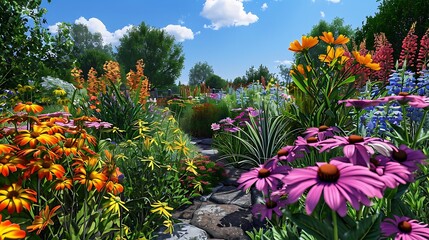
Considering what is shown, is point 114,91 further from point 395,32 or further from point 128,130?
point 395,32

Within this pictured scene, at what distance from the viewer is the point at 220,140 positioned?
5.50 m

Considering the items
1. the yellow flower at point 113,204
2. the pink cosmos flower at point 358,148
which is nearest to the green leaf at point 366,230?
the pink cosmos flower at point 358,148

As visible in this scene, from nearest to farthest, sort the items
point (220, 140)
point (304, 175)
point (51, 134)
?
point (304, 175) < point (51, 134) < point (220, 140)

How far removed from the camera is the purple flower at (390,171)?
2.76 ft

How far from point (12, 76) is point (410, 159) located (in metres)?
4.28

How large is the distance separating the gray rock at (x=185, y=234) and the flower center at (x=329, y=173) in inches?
75.7

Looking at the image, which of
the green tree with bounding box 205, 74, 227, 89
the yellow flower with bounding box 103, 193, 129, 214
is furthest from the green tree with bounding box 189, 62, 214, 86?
the yellow flower with bounding box 103, 193, 129, 214

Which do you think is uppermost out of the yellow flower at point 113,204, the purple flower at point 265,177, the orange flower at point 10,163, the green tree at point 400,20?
the green tree at point 400,20

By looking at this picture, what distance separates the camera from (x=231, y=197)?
3430 millimetres

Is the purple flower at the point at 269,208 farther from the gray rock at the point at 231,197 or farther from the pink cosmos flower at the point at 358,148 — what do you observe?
the gray rock at the point at 231,197

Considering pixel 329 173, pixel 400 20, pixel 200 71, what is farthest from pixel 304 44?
pixel 200 71

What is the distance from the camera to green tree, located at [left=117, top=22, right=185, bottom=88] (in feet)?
105

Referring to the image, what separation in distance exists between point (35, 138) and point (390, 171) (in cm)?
160

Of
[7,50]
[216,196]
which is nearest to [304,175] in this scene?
[216,196]
